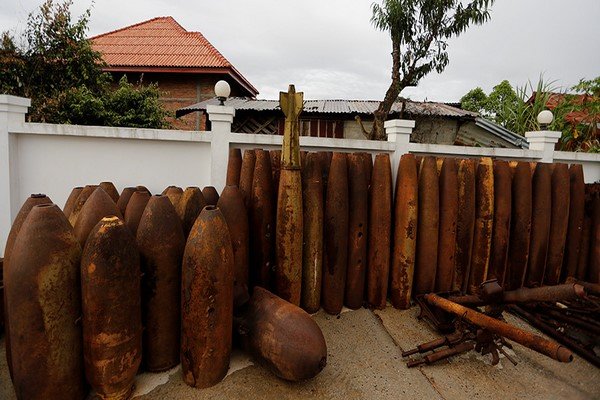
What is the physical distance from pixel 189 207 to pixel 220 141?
1.76m

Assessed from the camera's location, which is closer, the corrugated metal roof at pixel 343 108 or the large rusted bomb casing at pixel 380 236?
the large rusted bomb casing at pixel 380 236

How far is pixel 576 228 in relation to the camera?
3.34 m

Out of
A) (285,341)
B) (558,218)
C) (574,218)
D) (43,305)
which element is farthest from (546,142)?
(43,305)

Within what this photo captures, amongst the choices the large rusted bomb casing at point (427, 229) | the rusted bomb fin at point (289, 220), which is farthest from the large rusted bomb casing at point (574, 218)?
the rusted bomb fin at point (289, 220)

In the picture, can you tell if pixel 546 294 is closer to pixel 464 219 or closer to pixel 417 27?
pixel 464 219

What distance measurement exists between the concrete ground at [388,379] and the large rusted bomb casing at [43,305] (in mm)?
441

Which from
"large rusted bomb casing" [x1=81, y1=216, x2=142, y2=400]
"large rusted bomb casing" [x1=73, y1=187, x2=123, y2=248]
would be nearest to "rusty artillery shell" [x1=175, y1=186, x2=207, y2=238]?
"large rusted bomb casing" [x1=73, y1=187, x2=123, y2=248]

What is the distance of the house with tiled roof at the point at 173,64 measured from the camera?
1172 centimetres

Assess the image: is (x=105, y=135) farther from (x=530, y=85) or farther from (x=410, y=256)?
(x=530, y=85)

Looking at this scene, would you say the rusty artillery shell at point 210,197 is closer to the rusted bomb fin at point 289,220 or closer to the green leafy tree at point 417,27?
the rusted bomb fin at point 289,220

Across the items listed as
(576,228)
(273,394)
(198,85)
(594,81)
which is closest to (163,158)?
(273,394)

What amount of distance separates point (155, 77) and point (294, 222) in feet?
40.2

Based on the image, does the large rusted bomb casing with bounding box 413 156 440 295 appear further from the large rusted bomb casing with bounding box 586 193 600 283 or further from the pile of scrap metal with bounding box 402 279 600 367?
the large rusted bomb casing with bounding box 586 193 600 283

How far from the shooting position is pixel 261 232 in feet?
8.59
